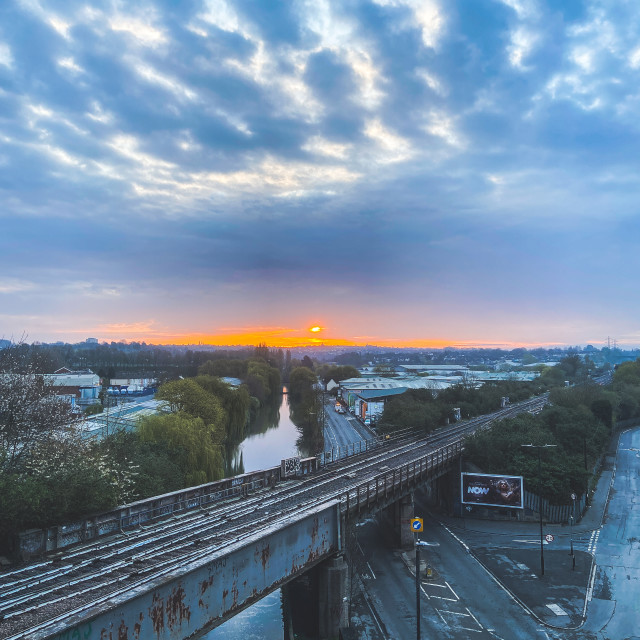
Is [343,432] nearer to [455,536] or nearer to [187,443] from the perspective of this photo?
[187,443]

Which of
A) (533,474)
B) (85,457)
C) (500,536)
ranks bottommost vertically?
(500,536)

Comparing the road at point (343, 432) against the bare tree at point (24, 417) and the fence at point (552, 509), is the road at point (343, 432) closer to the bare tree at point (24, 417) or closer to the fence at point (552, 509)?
the fence at point (552, 509)

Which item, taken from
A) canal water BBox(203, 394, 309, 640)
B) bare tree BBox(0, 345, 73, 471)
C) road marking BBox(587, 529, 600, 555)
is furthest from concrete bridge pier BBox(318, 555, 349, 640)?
road marking BBox(587, 529, 600, 555)

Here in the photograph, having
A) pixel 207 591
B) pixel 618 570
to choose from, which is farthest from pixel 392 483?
pixel 207 591

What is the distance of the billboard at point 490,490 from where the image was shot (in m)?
37.0

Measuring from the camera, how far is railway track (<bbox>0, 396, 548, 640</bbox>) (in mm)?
13703

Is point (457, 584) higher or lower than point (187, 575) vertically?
lower

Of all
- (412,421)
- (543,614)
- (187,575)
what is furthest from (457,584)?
(412,421)

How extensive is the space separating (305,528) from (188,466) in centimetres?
1919

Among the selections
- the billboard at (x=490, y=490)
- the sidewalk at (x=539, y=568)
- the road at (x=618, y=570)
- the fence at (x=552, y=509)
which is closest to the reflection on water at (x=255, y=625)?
the sidewalk at (x=539, y=568)

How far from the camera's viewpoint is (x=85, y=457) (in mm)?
23922

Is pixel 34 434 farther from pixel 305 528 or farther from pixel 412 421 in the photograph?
pixel 412 421

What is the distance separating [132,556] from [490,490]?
27.9 meters

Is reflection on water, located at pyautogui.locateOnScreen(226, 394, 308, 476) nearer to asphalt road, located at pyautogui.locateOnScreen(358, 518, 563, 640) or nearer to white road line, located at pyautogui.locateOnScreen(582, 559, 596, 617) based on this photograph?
asphalt road, located at pyautogui.locateOnScreen(358, 518, 563, 640)
